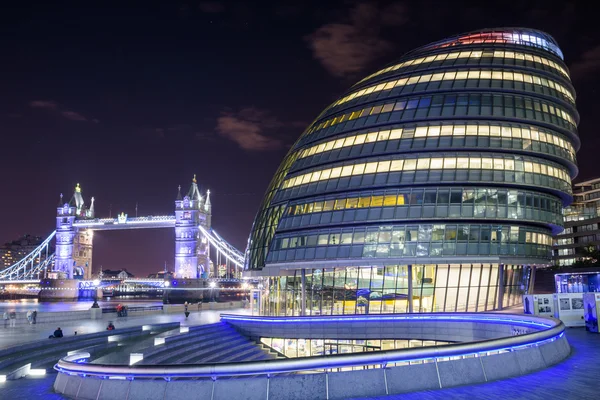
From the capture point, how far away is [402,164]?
52.9 meters

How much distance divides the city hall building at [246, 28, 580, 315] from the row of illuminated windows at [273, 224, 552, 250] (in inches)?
4.1

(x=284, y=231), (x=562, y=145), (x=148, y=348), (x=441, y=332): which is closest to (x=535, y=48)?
(x=562, y=145)

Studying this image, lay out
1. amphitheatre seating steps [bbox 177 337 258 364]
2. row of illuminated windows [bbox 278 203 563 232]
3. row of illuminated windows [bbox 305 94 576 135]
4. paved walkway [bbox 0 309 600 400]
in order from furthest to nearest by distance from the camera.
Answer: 1. row of illuminated windows [bbox 305 94 576 135]
2. row of illuminated windows [bbox 278 203 563 232]
3. amphitheatre seating steps [bbox 177 337 258 364]
4. paved walkway [bbox 0 309 600 400]

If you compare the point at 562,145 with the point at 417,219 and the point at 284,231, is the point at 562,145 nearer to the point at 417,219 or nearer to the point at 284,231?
the point at 417,219

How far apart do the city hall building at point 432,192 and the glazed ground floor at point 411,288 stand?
0.10 meters

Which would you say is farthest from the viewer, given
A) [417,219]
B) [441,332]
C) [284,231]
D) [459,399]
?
[284,231]

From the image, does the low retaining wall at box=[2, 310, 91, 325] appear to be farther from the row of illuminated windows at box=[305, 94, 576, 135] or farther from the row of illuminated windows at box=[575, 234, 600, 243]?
the row of illuminated windows at box=[575, 234, 600, 243]

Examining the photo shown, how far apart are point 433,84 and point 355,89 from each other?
10134 millimetres

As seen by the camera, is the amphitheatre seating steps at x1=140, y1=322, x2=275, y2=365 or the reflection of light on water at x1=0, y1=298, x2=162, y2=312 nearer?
the amphitheatre seating steps at x1=140, y1=322, x2=275, y2=365

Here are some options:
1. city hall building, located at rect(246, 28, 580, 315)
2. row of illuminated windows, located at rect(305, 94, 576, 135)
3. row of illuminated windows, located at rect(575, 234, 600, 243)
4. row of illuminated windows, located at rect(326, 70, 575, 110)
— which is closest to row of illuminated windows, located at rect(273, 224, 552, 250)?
city hall building, located at rect(246, 28, 580, 315)

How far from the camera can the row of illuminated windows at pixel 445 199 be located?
5134 cm

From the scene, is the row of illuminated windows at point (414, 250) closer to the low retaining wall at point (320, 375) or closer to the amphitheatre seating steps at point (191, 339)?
the amphitheatre seating steps at point (191, 339)

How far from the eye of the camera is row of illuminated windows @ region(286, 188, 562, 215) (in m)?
51.3

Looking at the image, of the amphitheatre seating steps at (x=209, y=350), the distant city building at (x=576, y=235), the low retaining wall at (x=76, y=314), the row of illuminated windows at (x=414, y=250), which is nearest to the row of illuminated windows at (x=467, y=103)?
the row of illuminated windows at (x=414, y=250)
